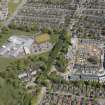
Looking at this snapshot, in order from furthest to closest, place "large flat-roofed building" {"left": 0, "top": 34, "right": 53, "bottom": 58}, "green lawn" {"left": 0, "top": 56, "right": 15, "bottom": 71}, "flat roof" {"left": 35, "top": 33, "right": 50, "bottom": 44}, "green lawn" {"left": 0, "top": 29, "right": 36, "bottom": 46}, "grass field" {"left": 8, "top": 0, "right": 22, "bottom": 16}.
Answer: "grass field" {"left": 8, "top": 0, "right": 22, "bottom": 16}
"green lawn" {"left": 0, "top": 29, "right": 36, "bottom": 46}
"flat roof" {"left": 35, "top": 33, "right": 50, "bottom": 44}
"large flat-roofed building" {"left": 0, "top": 34, "right": 53, "bottom": 58}
"green lawn" {"left": 0, "top": 56, "right": 15, "bottom": 71}

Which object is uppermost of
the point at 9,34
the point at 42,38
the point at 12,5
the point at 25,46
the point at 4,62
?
the point at 12,5

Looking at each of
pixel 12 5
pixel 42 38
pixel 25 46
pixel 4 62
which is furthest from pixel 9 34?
pixel 12 5

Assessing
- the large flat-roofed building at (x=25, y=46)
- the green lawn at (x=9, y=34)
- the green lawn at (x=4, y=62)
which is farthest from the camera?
the green lawn at (x=9, y=34)

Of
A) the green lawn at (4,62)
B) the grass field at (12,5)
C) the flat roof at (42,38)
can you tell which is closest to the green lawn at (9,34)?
the flat roof at (42,38)

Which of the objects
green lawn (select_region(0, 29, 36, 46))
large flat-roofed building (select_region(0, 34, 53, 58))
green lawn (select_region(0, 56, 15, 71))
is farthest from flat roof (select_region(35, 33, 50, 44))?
green lawn (select_region(0, 56, 15, 71))

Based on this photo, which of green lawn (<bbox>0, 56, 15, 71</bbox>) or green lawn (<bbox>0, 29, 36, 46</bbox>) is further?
green lawn (<bbox>0, 29, 36, 46</bbox>)

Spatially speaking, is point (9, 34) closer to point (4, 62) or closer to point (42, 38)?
point (42, 38)

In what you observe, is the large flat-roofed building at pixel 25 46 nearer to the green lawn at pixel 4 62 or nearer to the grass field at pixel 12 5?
the green lawn at pixel 4 62

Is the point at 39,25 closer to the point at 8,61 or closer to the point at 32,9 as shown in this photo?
the point at 32,9

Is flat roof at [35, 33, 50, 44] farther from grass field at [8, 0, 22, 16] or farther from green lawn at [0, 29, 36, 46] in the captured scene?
grass field at [8, 0, 22, 16]

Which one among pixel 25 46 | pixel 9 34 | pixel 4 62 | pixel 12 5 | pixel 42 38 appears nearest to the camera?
pixel 4 62

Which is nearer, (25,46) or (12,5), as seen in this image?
(25,46)
